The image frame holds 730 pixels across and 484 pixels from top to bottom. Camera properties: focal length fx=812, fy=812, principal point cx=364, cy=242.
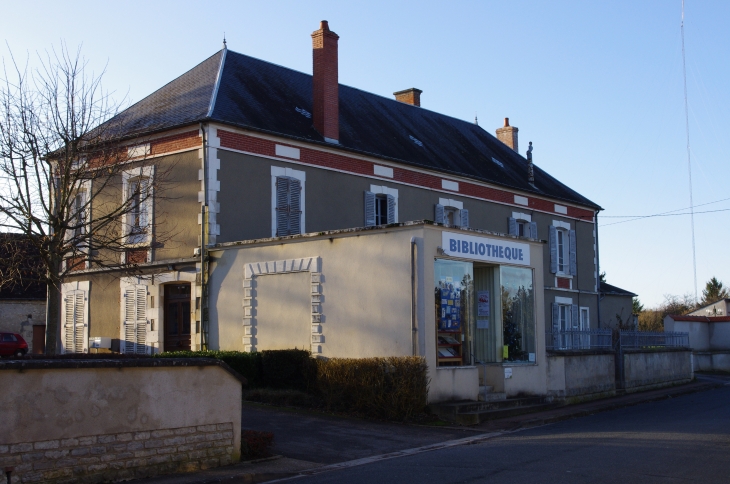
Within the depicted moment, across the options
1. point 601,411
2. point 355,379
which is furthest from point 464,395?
point 601,411

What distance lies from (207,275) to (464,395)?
7019mm

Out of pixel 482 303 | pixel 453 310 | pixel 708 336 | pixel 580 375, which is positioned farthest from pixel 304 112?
pixel 708 336

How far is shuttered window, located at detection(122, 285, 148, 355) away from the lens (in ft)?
69.1

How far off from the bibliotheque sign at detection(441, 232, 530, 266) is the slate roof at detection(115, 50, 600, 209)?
648 cm

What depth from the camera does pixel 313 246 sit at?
17.6 metres

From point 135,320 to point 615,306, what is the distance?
22.6 meters

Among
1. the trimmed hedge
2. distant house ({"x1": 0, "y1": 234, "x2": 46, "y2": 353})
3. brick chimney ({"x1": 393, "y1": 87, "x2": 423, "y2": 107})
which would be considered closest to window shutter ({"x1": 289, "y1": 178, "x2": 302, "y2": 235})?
the trimmed hedge

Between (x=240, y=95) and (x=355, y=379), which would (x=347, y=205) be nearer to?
(x=240, y=95)

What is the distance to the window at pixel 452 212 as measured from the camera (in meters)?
26.2

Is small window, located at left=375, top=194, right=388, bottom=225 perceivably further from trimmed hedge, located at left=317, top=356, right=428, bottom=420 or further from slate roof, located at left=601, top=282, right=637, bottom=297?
slate roof, located at left=601, top=282, right=637, bottom=297

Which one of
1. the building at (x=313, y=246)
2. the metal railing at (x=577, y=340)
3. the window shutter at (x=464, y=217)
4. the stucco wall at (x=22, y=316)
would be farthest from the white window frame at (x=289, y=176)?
the stucco wall at (x=22, y=316)

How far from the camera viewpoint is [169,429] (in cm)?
1006

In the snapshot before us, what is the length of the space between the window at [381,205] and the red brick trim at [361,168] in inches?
17.8

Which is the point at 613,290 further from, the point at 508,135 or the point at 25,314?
the point at 25,314
